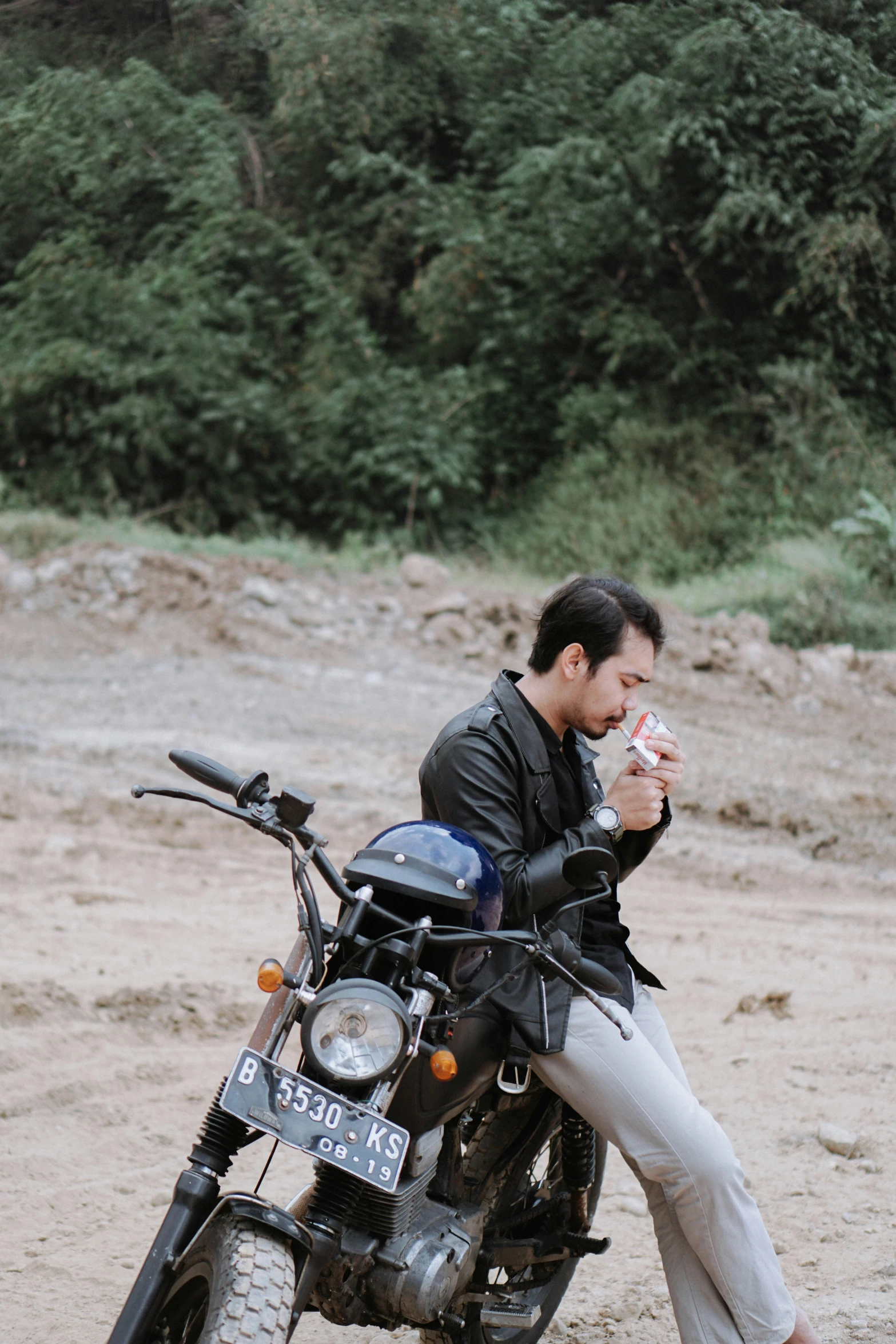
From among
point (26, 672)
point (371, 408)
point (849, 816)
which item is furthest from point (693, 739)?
point (371, 408)

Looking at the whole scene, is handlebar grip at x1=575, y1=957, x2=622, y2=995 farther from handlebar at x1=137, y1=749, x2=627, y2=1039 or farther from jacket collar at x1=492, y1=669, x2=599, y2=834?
jacket collar at x1=492, y1=669, x2=599, y2=834

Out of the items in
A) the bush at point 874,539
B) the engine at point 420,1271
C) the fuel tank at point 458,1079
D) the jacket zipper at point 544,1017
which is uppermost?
the jacket zipper at point 544,1017

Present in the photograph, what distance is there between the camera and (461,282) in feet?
50.2

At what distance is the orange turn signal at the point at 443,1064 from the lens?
207cm

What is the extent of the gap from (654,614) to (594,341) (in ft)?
43.8

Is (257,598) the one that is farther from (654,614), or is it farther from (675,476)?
(654,614)

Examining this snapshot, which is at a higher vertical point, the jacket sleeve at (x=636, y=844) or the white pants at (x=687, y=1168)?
the jacket sleeve at (x=636, y=844)

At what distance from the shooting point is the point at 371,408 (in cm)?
1505

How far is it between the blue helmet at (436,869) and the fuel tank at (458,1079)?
7.9 inches

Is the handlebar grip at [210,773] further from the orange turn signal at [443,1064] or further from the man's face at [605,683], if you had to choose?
the man's face at [605,683]

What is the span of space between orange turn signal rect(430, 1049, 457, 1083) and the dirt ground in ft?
4.18

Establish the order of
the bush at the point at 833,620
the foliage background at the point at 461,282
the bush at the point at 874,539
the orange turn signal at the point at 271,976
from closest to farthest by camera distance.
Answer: the orange turn signal at the point at 271,976, the bush at the point at 833,620, the bush at the point at 874,539, the foliage background at the point at 461,282

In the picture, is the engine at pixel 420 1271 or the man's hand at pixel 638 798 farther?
the man's hand at pixel 638 798

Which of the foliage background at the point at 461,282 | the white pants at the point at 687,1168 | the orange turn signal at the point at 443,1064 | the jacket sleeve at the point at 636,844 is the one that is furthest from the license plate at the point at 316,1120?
the foliage background at the point at 461,282
